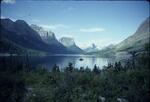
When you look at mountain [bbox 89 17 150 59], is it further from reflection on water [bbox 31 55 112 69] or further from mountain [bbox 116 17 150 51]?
reflection on water [bbox 31 55 112 69]

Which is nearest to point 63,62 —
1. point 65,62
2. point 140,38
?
point 65,62

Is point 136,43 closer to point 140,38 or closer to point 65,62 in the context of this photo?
point 140,38

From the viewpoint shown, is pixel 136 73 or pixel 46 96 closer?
pixel 46 96

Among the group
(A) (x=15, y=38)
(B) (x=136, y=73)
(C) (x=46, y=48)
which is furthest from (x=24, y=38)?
(B) (x=136, y=73)

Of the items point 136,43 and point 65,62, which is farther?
point 136,43

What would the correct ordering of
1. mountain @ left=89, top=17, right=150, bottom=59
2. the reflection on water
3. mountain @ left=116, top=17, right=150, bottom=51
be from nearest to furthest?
the reflection on water
mountain @ left=89, top=17, right=150, bottom=59
mountain @ left=116, top=17, right=150, bottom=51

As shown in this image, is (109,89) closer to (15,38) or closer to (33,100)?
(33,100)

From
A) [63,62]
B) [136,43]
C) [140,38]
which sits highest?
[140,38]

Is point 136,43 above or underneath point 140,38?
underneath

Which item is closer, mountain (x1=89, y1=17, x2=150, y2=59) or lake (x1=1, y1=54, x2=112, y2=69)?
lake (x1=1, y1=54, x2=112, y2=69)

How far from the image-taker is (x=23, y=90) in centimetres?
1237

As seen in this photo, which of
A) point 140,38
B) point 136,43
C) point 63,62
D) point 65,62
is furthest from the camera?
point 136,43

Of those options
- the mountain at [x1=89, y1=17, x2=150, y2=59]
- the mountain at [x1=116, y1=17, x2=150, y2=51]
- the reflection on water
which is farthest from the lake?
the mountain at [x1=116, y1=17, x2=150, y2=51]

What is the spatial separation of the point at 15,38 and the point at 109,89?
382ft
